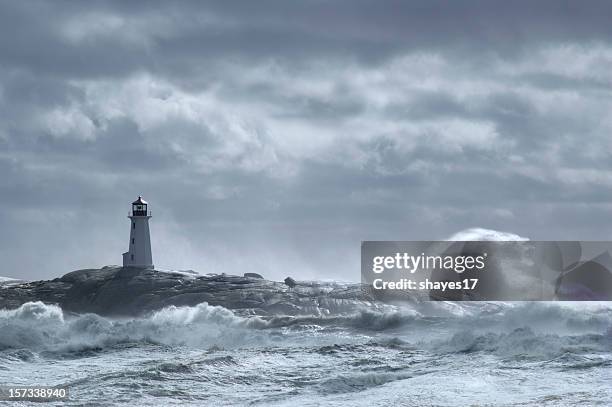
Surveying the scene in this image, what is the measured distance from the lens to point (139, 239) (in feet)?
264

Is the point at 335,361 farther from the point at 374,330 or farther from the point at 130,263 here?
the point at 130,263

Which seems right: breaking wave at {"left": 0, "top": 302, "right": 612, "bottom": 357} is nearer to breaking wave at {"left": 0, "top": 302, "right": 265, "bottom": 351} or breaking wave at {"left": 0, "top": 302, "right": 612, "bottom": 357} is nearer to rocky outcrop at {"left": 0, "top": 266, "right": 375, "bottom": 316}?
breaking wave at {"left": 0, "top": 302, "right": 265, "bottom": 351}

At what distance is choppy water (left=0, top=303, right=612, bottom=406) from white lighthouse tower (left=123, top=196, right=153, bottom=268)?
2739 centimetres

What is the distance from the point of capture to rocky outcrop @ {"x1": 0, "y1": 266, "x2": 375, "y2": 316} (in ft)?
220

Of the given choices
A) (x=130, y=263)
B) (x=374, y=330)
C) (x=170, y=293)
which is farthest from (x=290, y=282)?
(x=374, y=330)

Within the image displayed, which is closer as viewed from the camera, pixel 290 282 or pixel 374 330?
pixel 374 330

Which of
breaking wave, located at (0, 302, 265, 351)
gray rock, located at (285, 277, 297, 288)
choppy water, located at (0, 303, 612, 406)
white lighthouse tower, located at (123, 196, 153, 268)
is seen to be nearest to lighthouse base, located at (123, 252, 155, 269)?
white lighthouse tower, located at (123, 196, 153, 268)

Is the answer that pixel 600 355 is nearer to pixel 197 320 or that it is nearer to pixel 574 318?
pixel 574 318

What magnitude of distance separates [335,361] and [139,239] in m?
48.8

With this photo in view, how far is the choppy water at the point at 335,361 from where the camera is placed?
87.3 feet

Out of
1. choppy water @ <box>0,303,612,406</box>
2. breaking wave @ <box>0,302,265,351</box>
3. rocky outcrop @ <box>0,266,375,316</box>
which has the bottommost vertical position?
choppy water @ <box>0,303,612,406</box>

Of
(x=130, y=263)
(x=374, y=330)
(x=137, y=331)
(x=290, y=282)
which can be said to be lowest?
(x=374, y=330)

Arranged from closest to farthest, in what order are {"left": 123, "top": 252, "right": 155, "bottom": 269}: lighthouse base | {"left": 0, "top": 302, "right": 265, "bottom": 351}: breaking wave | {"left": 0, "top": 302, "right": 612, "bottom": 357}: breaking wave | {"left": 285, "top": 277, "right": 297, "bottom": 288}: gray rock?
1. {"left": 0, "top": 302, "right": 612, "bottom": 357}: breaking wave
2. {"left": 0, "top": 302, "right": 265, "bottom": 351}: breaking wave
3. {"left": 285, "top": 277, "right": 297, "bottom": 288}: gray rock
4. {"left": 123, "top": 252, "right": 155, "bottom": 269}: lighthouse base

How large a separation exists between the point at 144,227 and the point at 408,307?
27.1m
